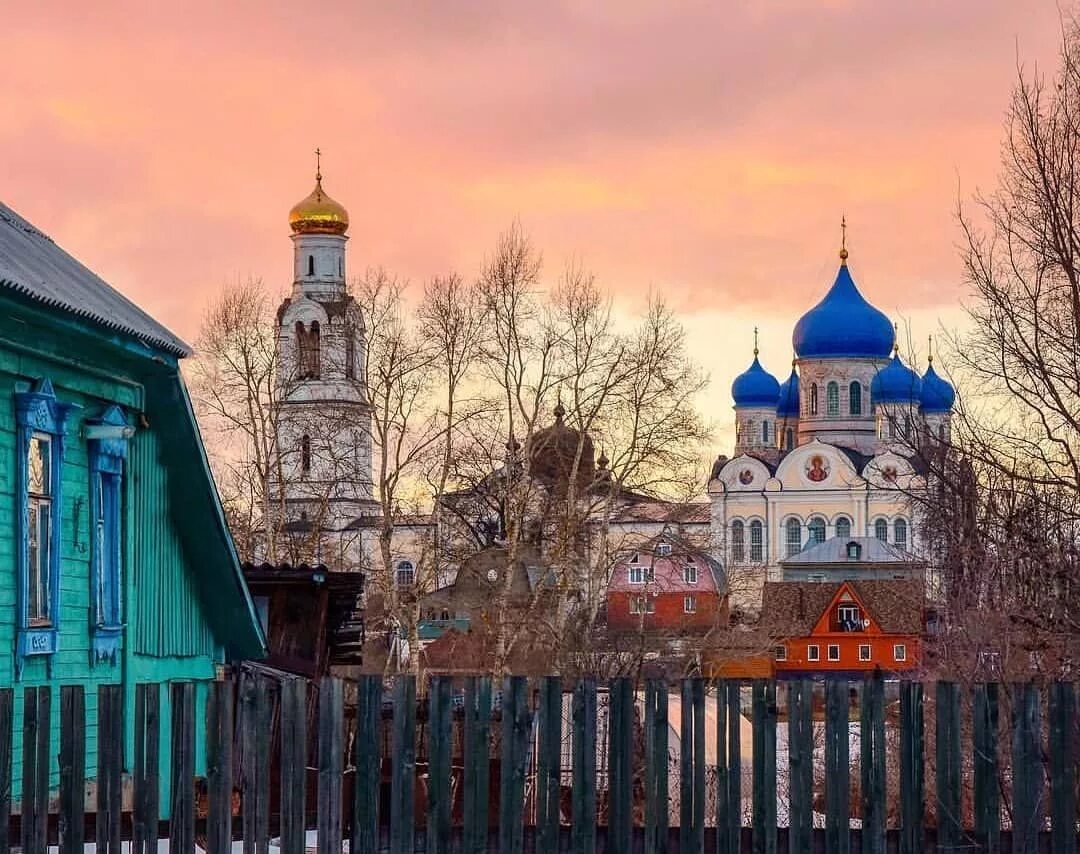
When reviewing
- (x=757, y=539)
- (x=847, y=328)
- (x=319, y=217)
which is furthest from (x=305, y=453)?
(x=757, y=539)

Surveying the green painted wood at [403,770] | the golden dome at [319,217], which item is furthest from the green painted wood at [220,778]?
the golden dome at [319,217]

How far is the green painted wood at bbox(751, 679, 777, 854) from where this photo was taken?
7602 millimetres

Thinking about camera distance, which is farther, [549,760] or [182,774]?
[182,774]

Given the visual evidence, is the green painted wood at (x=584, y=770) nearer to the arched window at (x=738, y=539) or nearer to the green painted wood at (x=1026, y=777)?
the green painted wood at (x=1026, y=777)

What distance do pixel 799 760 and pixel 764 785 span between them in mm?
193

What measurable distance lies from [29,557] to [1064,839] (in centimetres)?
521

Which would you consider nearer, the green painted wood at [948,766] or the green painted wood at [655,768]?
the green painted wood at [948,766]

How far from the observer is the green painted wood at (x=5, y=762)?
754cm

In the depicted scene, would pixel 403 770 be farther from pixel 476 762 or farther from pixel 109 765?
pixel 109 765

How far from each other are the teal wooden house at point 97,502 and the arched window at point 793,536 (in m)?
86.3

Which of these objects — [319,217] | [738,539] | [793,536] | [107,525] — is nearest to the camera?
[107,525]

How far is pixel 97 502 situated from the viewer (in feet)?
36.1

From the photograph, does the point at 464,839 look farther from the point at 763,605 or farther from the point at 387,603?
the point at 763,605

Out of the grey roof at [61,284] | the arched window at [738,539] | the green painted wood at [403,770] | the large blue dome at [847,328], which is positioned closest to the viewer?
the green painted wood at [403,770]
